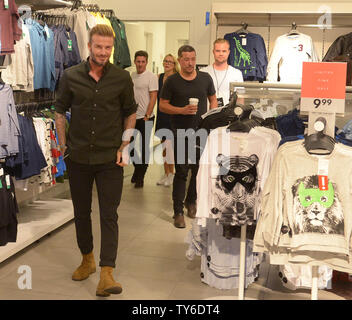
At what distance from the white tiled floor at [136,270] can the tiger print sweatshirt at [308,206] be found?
3.68 feet

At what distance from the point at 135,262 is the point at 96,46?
72.0 inches

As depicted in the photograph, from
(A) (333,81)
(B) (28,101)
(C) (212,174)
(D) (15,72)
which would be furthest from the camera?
(B) (28,101)

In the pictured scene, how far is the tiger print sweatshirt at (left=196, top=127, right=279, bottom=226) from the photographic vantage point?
328cm

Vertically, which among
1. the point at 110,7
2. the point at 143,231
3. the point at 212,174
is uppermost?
the point at 110,7

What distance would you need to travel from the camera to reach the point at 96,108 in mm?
3584

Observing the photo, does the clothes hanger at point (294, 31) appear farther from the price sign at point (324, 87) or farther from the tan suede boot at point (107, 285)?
the tan suede boot at point (107, 285)

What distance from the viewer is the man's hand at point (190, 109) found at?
196 inches

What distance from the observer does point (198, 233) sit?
3.96 metres

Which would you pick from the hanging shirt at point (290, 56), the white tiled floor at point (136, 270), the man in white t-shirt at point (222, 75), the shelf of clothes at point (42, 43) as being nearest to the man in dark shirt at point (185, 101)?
the man in white t-shirt at point (222, 75)

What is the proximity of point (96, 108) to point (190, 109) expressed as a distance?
1589mm

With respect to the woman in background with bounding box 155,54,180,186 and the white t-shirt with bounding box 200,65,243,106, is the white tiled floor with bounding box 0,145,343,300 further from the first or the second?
the woman in background with bounding box 155,54,180,186

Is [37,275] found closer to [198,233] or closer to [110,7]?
[198,233]

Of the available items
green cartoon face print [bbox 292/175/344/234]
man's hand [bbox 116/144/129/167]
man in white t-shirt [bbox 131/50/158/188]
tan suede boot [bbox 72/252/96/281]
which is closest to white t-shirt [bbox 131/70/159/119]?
man in white t-shirt [bbox 131/50/158/188]

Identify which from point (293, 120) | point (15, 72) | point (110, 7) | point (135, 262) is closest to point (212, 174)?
point (293, 120)
